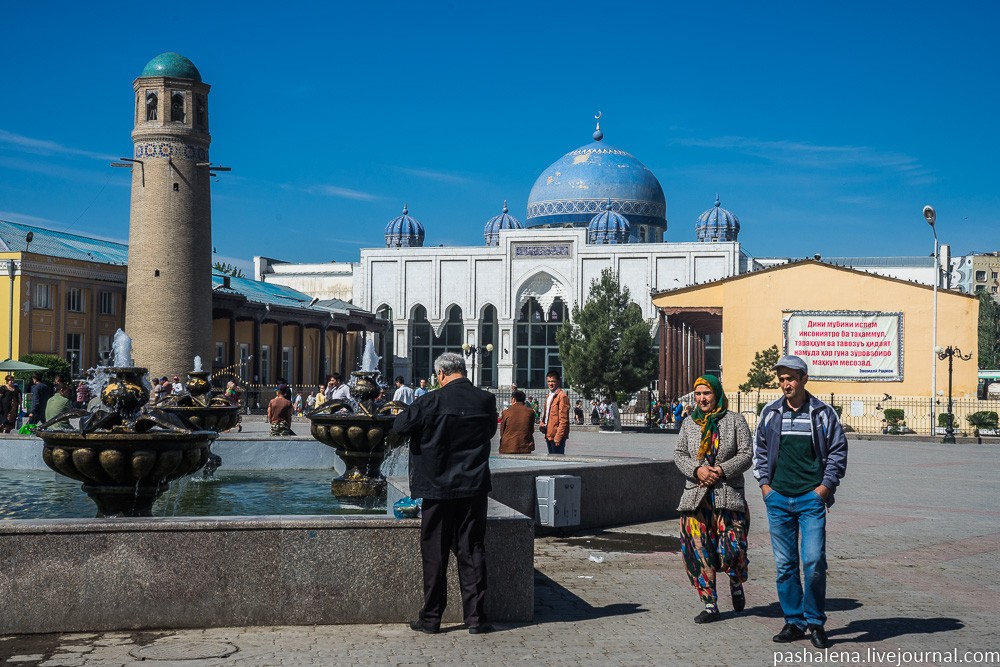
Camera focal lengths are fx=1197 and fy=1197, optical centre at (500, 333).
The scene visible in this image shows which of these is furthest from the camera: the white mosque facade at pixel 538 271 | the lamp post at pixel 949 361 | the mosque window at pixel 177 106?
the white mosque facade at pixel 538 271

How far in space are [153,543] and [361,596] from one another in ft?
3.64

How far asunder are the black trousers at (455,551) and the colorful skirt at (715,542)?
1249mm

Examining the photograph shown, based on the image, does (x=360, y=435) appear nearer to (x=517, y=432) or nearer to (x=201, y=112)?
(x=517, y=432)

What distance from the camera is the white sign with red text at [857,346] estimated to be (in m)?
35.8

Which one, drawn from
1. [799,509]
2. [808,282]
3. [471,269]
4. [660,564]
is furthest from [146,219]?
[799,509]

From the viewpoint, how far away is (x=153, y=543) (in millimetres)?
6145

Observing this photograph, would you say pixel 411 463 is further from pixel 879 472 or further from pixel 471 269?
pixel 471 269

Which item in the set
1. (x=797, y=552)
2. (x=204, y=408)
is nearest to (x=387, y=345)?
(x=204, y=408)

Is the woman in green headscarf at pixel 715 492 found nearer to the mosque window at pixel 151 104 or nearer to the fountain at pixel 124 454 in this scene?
the fountain at pixel 124 454

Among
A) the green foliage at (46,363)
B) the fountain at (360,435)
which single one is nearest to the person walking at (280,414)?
the fountain at (360,435)

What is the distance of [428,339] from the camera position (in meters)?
65.2

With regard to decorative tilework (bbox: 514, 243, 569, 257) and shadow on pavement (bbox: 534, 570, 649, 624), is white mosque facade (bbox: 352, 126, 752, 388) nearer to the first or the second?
decorative tilework (bbox: 514, 243, 569, 257)

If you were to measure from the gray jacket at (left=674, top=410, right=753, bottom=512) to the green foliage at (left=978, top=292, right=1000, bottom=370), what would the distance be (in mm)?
73384

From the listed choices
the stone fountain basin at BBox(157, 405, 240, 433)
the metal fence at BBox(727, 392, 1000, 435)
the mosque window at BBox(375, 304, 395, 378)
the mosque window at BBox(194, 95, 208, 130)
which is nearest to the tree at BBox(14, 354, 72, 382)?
the mosque window at BBox(194, 95, 208, 130)
